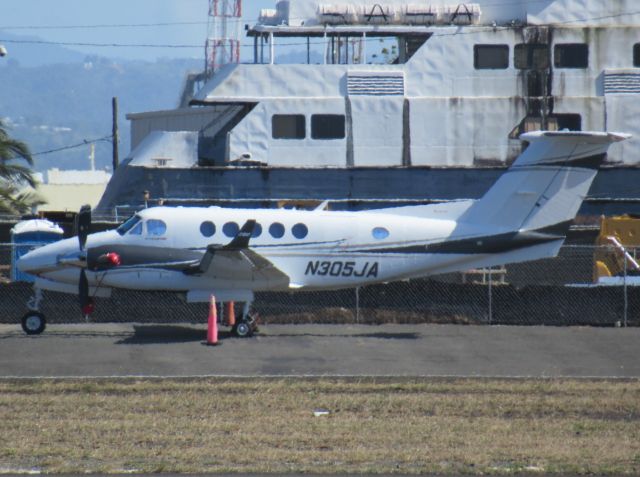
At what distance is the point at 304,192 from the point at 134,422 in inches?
726

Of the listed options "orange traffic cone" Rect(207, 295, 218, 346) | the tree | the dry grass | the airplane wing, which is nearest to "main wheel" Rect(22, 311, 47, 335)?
the airplane wing

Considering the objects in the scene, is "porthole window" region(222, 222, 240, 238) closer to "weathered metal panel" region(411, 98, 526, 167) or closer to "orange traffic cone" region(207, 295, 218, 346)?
"orange traffic cone" region(207, 295, 218, 346)

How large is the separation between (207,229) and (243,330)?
6.69 feet

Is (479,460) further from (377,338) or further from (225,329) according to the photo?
(225,329)

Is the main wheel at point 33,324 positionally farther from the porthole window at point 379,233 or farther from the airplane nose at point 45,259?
the porthole window at point 379,233

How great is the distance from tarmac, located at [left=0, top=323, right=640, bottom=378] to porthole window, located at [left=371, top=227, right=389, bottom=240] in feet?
5.82

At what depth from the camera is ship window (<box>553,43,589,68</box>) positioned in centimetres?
3256

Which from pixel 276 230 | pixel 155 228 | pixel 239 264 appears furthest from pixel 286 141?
pixel 239 264

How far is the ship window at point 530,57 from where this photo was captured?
3259 centimetres

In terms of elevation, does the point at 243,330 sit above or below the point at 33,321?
below

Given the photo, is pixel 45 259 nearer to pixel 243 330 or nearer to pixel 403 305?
pixel 243 330

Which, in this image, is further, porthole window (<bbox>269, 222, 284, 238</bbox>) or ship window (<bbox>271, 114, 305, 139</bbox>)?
ship window (<bbox>271, 114, 305, 139</bbox>)

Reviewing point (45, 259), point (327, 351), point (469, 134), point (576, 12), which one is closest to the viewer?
point (327, 351)

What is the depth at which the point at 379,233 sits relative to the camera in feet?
74.2
